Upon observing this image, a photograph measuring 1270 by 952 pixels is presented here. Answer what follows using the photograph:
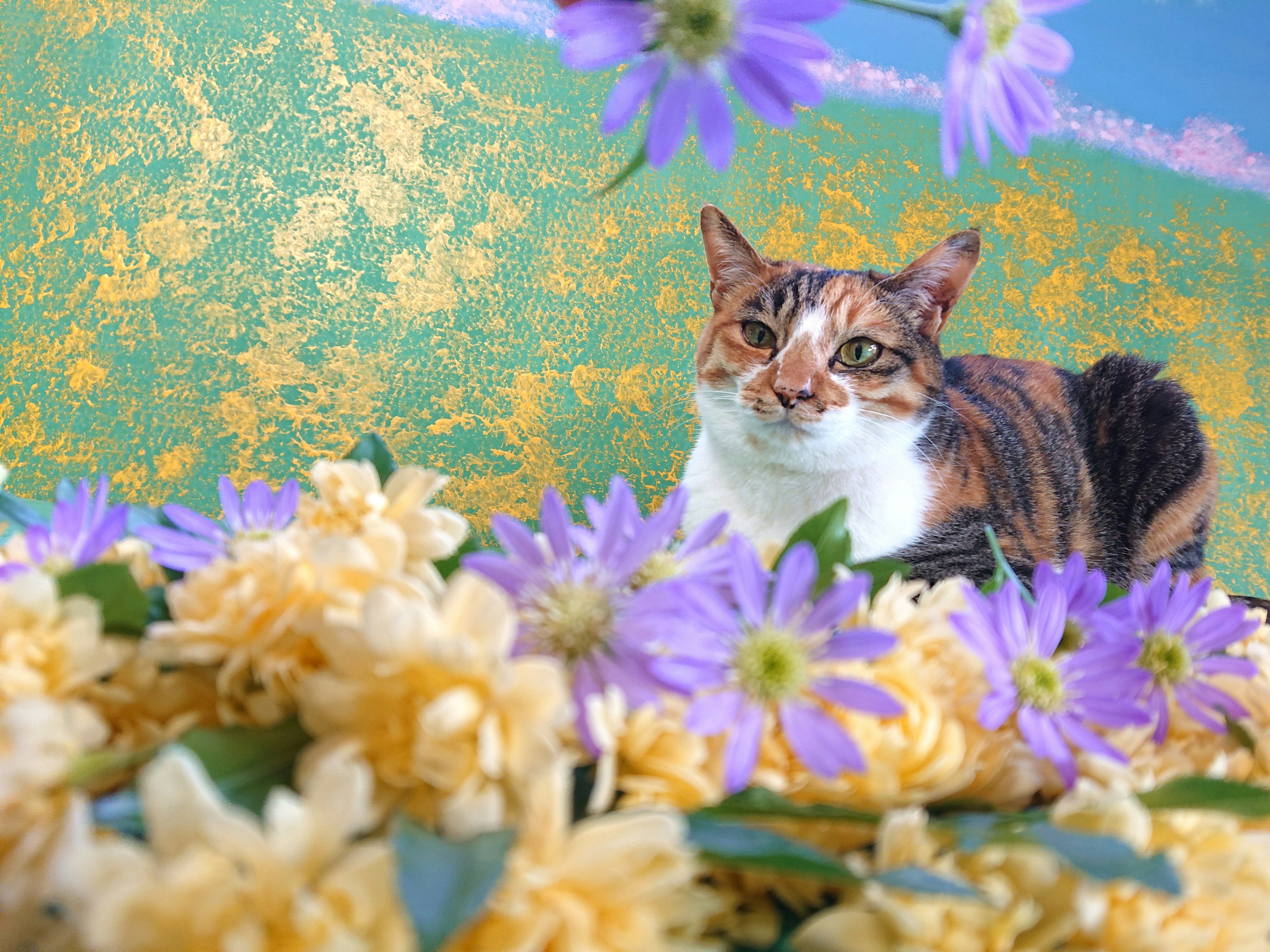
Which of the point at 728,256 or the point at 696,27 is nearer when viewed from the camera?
the point at 696,27

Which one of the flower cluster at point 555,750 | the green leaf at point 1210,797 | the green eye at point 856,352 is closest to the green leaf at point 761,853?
the flower cluster at point 555,750

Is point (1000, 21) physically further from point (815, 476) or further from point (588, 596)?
point (815, 476)

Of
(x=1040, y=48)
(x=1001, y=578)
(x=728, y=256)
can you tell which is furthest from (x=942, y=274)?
(x=1040, y=48)

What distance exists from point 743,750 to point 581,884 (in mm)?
52

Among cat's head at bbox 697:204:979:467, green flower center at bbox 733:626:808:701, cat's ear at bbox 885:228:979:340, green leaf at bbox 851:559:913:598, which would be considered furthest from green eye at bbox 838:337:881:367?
green flower center at bbox 733:626:808:701

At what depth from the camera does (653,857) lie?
159 mm

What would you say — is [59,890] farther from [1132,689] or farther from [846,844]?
[1132,689]

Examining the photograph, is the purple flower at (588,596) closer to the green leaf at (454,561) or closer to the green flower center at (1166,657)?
the green leaf at (454,561)

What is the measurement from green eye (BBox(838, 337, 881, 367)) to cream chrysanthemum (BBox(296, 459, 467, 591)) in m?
0.94

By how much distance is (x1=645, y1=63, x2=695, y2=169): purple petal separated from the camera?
17 cm

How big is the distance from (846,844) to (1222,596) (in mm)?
270

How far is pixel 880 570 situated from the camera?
304 mm

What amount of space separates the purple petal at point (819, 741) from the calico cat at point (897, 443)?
818 millimetres

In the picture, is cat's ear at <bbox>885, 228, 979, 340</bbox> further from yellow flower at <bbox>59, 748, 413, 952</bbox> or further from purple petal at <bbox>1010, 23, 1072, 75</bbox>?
yellow flower at <bbox>59, 748, 413, 952</bbox>
